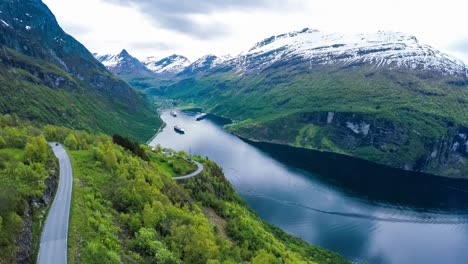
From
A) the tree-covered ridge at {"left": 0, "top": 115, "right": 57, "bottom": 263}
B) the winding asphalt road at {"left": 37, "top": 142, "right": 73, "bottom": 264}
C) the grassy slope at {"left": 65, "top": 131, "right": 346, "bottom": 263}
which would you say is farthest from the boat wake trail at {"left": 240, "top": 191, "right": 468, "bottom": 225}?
the winding asphalt road at {"left": 37, "top": 142, "right": 73, "bottom": 264}

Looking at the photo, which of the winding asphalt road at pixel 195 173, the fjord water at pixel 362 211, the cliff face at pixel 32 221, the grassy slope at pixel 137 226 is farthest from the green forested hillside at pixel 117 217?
the fjord water at pixel 362 211

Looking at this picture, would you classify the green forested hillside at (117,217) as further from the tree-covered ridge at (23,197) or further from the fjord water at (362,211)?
the fjord water at (362,211)

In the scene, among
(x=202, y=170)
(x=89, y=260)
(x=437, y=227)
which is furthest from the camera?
(x=437, y=227)

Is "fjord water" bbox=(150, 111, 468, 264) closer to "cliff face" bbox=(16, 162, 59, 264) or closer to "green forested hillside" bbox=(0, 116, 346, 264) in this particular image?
"green forested hillside" bbox=(0, 116, 346, 264)

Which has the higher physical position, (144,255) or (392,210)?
(144,255)

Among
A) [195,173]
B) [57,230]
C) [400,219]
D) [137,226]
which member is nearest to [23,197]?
[57,230]

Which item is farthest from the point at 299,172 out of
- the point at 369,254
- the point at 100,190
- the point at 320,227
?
the point at 100,190

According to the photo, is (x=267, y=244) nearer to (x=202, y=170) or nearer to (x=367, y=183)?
(x=202, y=170)
